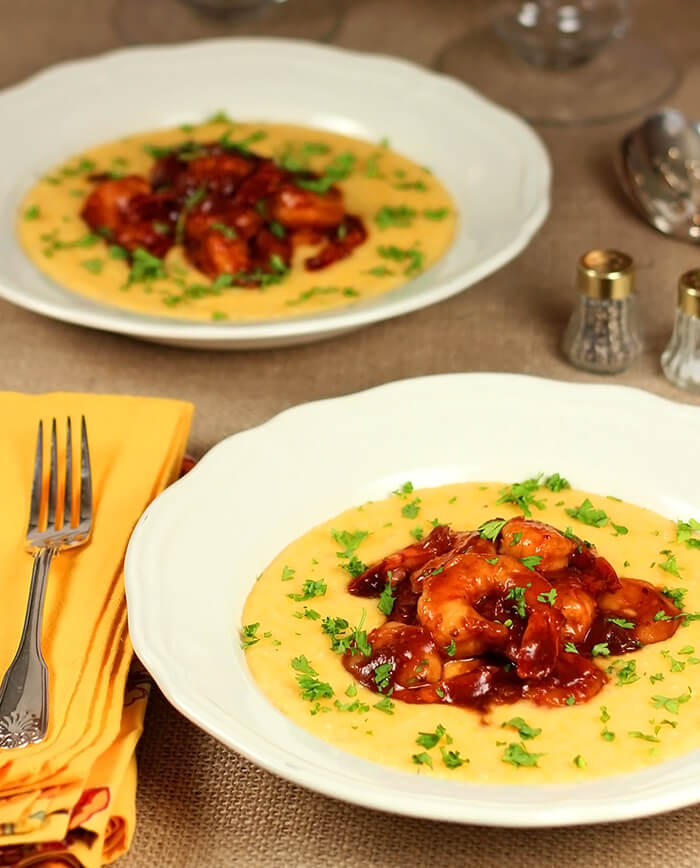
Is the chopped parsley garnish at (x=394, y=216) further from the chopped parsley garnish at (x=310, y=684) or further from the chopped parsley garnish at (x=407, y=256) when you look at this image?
the chopped parsley garnish at (x=310, y=684)

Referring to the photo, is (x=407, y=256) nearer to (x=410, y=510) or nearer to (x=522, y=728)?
(x=410, y=510)

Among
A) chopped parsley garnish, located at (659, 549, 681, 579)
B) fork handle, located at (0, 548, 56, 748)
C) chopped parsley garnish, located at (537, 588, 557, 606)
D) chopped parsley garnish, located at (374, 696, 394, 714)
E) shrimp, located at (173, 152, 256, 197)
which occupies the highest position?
chopped parsley garnish, located at (537, 588, 557, 606)

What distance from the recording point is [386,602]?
6.46 feet

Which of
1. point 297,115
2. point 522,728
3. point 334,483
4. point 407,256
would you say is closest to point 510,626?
point 522,728

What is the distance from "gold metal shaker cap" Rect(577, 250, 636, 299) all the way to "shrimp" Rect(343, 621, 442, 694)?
1.09 m

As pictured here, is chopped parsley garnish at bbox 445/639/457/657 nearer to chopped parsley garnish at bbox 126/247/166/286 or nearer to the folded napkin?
the folded napkin

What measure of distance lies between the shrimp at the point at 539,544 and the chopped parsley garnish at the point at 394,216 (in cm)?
130

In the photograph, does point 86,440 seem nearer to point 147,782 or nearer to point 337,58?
point 147,782

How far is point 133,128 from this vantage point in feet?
12.1

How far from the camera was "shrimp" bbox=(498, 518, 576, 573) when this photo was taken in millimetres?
1948

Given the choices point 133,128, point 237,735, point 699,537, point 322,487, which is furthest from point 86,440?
point 133,128

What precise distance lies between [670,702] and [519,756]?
0.74 feet

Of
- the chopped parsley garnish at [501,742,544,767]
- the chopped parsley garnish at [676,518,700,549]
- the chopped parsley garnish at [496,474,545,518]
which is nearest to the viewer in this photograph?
the chopped parsley garnish at [501,742,544,767]

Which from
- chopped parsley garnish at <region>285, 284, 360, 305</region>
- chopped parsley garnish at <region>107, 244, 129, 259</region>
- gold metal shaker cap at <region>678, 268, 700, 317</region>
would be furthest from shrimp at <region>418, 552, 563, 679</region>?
chopped parsley garnish at <region>107, 244, 129, 259</region>
